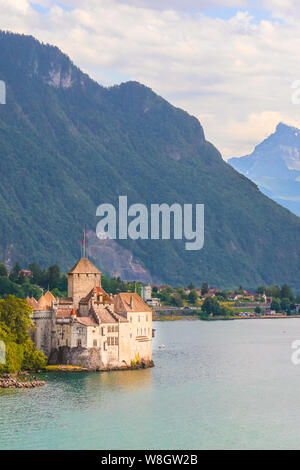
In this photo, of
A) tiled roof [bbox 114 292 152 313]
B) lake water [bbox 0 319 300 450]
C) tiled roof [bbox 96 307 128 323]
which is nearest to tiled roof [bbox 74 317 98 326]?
tiled roof [bbox 96 307 128 323]

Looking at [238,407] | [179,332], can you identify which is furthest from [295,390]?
[179,332]

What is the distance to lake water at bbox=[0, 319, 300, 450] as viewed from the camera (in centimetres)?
6812

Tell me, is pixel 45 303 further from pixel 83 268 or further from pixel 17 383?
pixel 17 383

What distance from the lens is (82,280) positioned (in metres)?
105

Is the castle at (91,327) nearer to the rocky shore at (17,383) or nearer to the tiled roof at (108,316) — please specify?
the tiled roof at (108,316)

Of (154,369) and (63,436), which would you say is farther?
(154,369)

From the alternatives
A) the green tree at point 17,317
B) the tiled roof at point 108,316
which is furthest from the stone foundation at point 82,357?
the green tree at point 17,317

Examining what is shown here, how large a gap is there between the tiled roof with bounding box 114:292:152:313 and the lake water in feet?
22.2

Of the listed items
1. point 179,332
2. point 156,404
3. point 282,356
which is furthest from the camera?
point 179,332

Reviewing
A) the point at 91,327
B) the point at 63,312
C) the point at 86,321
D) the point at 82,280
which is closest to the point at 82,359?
the point at 91,327

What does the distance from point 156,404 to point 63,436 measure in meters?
15.3

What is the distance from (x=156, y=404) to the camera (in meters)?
82.4

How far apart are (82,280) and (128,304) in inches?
229
